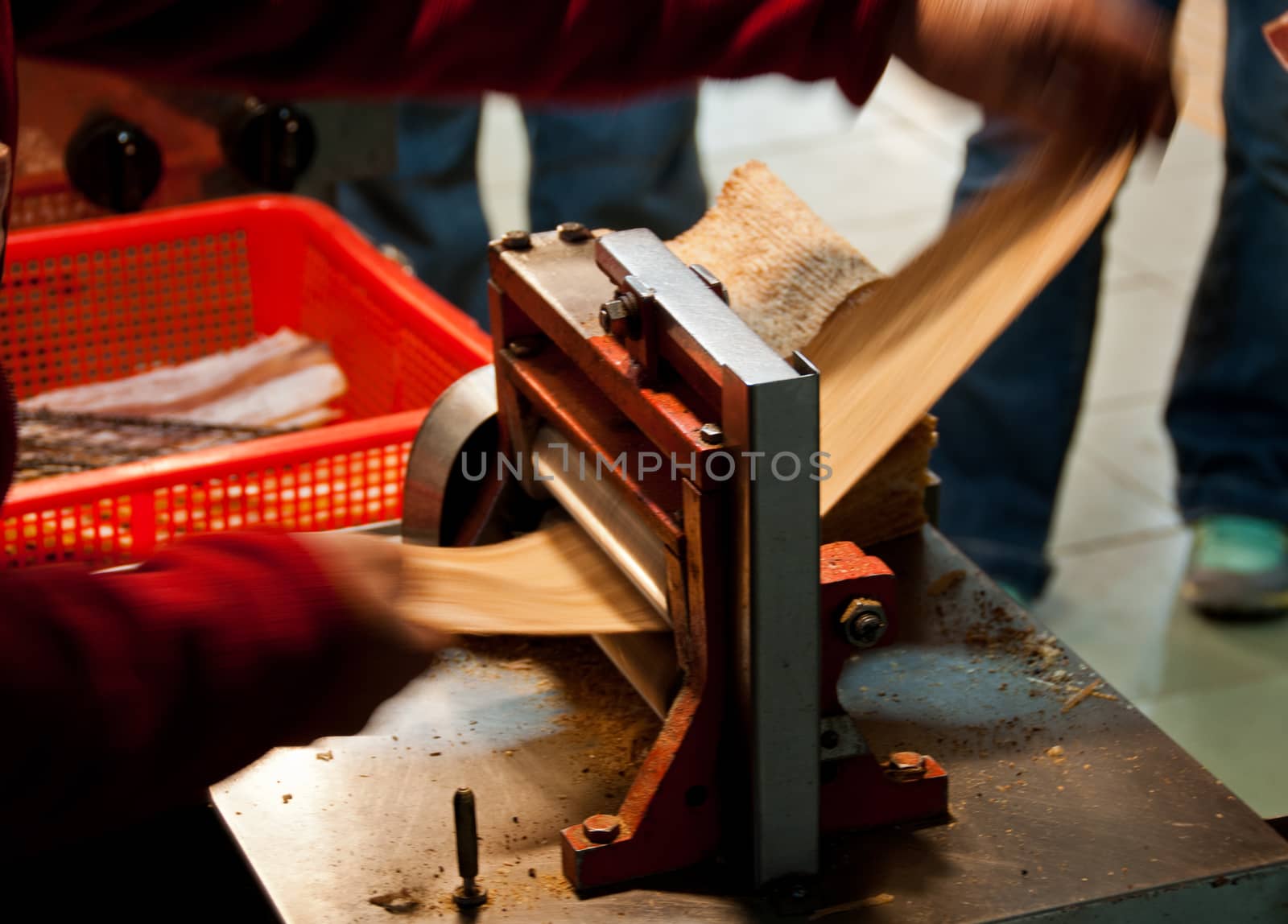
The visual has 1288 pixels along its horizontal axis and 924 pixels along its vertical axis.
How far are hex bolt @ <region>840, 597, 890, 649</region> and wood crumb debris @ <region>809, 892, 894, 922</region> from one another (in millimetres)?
158

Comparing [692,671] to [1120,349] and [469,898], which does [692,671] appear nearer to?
[469,898]

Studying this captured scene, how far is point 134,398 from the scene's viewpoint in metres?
1.71

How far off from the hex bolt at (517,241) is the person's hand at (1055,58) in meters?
0.33

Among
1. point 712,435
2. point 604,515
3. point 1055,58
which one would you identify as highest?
point 1055,58

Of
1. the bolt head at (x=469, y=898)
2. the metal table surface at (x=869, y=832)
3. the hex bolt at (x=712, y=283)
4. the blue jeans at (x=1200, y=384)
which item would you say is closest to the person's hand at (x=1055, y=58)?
the hex bolt at (x=712, y=283)

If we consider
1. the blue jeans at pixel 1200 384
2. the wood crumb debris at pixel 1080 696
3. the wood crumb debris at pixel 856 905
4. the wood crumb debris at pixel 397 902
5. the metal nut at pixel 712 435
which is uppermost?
the metal nut at pixel 712 435

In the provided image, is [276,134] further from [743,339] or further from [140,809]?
[140,809]

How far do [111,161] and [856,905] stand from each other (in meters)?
1.22

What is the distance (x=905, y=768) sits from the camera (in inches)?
39.4

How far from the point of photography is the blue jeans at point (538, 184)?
2.90 meters

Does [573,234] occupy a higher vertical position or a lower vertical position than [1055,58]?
lower

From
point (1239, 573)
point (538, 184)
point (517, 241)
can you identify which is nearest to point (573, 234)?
point (517, 241)

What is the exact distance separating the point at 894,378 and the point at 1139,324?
7.68 feet

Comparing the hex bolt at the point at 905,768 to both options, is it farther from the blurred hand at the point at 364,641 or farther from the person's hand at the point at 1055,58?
the person's hand at the point at 1055,58
